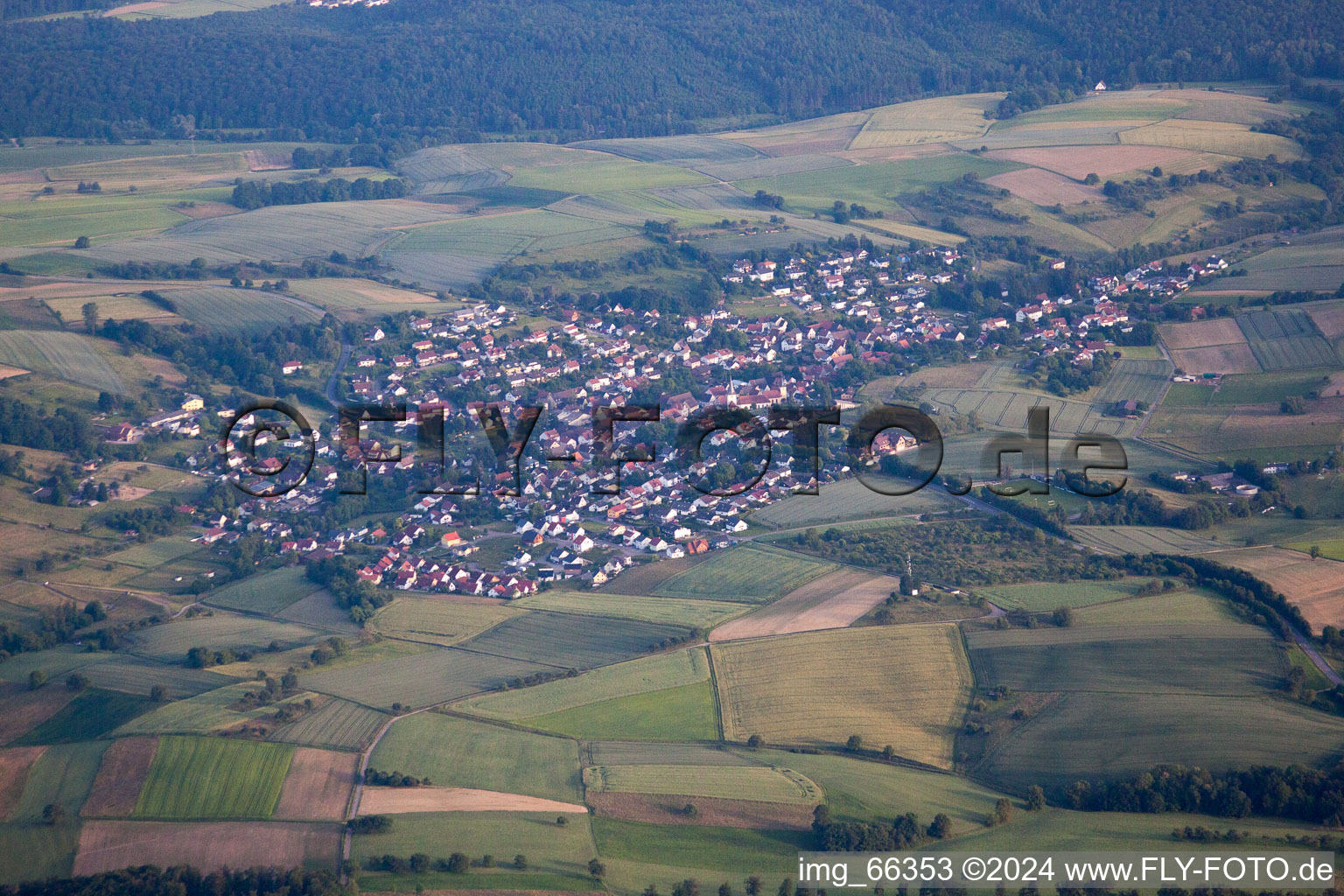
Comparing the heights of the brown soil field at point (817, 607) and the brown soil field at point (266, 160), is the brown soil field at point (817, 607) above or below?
below

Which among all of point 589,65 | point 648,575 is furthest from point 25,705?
point 589,65

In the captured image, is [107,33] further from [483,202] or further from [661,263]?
[661,263]

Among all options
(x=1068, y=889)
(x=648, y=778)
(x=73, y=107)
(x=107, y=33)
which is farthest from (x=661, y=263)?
(x=107, y=33)

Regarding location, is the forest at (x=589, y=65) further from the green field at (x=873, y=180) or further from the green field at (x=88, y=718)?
the green field at (x=88, y=718)

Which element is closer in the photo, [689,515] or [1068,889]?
[1068,889]

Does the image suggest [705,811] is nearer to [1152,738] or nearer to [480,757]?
[480,757]

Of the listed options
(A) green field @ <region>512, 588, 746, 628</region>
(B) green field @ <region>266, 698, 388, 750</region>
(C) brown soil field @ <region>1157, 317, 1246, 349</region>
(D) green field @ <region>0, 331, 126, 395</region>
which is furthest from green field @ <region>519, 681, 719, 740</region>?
(C) brown soil field @ <region>1157, 317, 1246, 349</region>

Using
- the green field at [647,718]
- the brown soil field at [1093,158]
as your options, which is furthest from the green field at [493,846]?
the brown soil field at [1093,158]
